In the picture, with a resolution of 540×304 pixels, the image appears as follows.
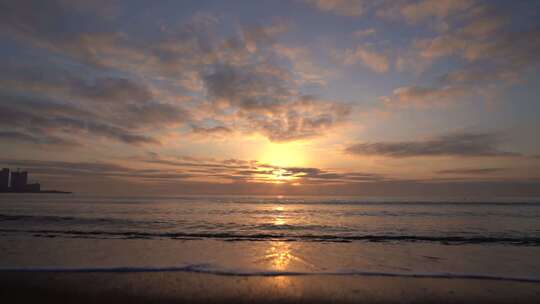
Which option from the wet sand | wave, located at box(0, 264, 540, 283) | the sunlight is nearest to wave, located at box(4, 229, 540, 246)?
the sunlight

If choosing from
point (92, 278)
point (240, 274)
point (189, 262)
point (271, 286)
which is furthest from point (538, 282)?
point (92, 278)

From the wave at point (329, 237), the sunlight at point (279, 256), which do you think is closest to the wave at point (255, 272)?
the sunlight at point (279, 256)

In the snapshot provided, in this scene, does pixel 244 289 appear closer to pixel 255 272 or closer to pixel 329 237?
pixel 255 272

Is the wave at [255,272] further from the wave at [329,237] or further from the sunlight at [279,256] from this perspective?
the wave at [329,237]

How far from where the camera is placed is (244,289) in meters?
8.64

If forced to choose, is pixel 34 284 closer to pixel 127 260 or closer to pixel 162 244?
pixel 127 260

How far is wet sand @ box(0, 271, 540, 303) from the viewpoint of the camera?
785 cm

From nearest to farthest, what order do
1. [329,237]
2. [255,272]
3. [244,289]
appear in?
1. [244,289]
2. [255,272]
3. [329,237]

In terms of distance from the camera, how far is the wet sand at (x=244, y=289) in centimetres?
785

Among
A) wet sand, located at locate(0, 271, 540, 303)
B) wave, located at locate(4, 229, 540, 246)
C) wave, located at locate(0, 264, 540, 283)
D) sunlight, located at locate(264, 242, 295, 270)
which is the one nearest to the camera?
wet sand, located at locate(0, 271, 540, 303)

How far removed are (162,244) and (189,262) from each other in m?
5.62

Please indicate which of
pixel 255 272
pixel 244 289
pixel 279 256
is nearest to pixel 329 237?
pixel 279 256

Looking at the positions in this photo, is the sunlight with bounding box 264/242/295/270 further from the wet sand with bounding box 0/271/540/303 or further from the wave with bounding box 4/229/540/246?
the wave with bounding box 4/229/540/246

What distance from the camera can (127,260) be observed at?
12.3m
